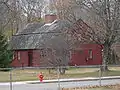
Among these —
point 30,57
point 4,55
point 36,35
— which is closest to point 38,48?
point 36,35

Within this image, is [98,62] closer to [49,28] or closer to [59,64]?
[49,28]

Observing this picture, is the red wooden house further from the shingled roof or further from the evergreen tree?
the evergreen tree

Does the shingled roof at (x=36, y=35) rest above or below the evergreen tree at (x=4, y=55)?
above

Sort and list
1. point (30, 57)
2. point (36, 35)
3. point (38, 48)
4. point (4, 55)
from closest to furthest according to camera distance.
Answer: point (4, 55) → point (38, 48) → point (36, 35) → point (30, 57)

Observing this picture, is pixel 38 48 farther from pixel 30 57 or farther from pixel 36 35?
pixel 30 57

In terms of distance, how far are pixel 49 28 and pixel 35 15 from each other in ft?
84.0

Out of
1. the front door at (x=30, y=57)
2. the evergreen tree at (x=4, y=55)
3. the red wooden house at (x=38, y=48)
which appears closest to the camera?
the evergreen tree at (x=4, y=55)

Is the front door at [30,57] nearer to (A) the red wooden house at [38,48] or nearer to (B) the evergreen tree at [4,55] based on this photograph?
(A) the red wooden house at [38,48]

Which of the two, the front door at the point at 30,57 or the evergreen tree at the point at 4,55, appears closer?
the evergreen tree at the point at 4,55

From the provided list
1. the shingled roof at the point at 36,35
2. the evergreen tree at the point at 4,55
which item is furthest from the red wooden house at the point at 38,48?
the evergreen tree at the point at 4,55

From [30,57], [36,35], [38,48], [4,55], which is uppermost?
[36,35]

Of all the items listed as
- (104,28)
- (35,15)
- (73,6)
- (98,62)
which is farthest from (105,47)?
(35,15)

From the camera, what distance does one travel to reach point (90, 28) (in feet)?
138

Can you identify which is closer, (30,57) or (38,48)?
(38,48)
